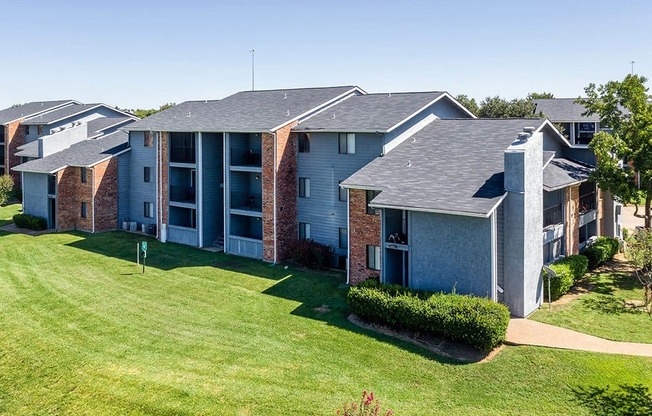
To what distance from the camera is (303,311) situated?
75.2 ft

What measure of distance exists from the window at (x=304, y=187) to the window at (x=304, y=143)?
5.83 ft

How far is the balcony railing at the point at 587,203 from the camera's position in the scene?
31.1 meters

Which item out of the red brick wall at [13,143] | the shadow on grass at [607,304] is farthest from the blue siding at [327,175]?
the red brick wall at [13,143]

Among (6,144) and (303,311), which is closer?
(303,311)

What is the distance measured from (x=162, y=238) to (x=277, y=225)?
1083cm

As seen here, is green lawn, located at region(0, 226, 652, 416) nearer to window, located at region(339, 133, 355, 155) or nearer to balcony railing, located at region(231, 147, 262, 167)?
window, located at region(339, 133, 355, 155)

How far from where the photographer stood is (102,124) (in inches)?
2132

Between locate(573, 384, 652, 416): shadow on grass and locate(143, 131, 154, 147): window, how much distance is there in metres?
33.9

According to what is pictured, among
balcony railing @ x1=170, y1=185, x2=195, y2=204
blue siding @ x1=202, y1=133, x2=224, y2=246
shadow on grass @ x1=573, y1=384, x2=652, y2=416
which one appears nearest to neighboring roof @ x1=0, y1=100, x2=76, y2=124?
balcony railing @ x1=170, y1=185, x2=195, y2=204

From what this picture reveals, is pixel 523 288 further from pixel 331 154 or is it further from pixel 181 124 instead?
pixel 181 124

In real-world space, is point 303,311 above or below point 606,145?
below

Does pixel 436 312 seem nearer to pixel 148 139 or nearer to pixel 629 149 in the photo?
pixel 629 149

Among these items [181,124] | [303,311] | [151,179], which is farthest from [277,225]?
[151,179]

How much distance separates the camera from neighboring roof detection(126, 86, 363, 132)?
3253cm
